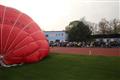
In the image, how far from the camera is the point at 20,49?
8.44 metres

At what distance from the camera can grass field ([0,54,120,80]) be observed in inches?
277

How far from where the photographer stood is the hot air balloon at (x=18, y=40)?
323 inches

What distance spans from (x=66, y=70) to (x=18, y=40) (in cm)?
199

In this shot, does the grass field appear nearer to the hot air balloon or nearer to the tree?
the hot air balloon

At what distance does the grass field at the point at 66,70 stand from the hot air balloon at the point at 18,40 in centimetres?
31

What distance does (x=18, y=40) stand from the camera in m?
8.49

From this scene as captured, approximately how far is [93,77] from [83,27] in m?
52.4

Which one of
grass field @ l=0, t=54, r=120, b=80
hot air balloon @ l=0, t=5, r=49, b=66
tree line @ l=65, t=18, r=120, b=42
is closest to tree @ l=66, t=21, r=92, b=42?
tree line @ l=65, t=18, r=120, b=42

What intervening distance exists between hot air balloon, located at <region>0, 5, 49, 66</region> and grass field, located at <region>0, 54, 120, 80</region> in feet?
1.02

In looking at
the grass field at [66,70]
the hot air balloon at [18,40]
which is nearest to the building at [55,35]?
the hot air balloon at [18,40]

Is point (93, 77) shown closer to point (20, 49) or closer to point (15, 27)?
point (20, 49)

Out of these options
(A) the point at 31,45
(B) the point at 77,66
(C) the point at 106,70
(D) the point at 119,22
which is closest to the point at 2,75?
(A) the point at 31,45

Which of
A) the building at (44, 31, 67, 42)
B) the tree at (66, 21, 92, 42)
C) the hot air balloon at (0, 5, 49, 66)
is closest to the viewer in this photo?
the hot air balloon at (0, 5, 49, 66)

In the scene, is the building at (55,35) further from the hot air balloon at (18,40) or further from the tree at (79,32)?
the hot air balloon at (18,40)
